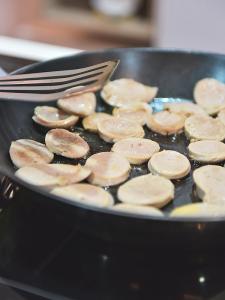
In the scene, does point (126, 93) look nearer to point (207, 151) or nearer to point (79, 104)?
point (79, 104)

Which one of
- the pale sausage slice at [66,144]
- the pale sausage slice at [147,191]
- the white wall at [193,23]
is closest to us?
the pale sausage slice at [147,191]

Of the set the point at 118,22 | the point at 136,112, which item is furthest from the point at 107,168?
the point at 118,22

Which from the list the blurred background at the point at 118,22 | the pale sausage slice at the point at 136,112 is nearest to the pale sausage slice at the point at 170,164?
the pale sausage slice at the point at 136,112

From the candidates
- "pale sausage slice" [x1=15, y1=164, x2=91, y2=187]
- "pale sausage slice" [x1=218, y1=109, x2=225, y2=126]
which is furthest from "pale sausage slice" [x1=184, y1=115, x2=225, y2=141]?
"pale sausage slice" [x1=15, y1=164, x2=91, y2=187]

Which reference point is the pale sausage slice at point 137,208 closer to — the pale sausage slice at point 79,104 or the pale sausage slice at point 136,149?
the pale sausage slice at point 136,149

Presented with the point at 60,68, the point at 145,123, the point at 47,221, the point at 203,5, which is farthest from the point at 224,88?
the point at 203,5

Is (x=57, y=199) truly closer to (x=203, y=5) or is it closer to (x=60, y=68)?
(x=60, y=68)
